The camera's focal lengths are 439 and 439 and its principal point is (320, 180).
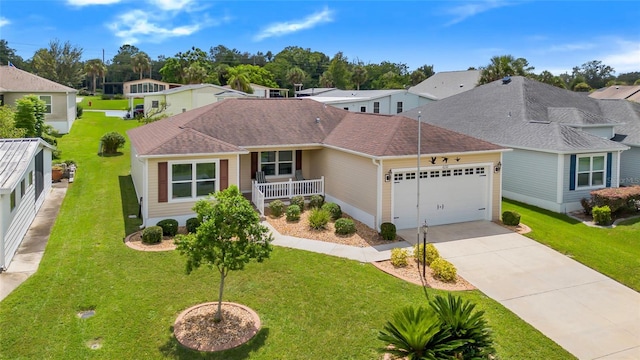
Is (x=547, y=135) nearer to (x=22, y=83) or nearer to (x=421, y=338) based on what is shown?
(x=421, y=338)

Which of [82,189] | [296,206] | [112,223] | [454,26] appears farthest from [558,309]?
[82,189]

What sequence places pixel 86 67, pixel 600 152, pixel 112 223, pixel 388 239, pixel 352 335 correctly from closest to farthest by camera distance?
1. pixel 352 335
2. pixel 388 239
3. pixel 112 223
4. pixel 600 152
5. pixel 86 67

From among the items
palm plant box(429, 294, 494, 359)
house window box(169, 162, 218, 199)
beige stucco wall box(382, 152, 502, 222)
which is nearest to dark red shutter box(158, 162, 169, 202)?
house window box(169, 162, 218, 199)

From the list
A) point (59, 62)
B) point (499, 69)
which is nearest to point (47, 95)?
point (59, 62)

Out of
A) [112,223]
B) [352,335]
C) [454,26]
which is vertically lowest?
[352,335]

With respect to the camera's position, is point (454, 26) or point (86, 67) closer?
point (454, 26)

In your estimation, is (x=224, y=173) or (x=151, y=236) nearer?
(x=151, y=236)

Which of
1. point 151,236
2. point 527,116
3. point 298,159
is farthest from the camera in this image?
point 527,116

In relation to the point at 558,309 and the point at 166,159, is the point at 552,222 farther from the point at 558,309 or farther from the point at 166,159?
the point at 166,159

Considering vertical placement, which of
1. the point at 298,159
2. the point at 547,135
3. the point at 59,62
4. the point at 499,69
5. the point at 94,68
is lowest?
the point at 298,159
